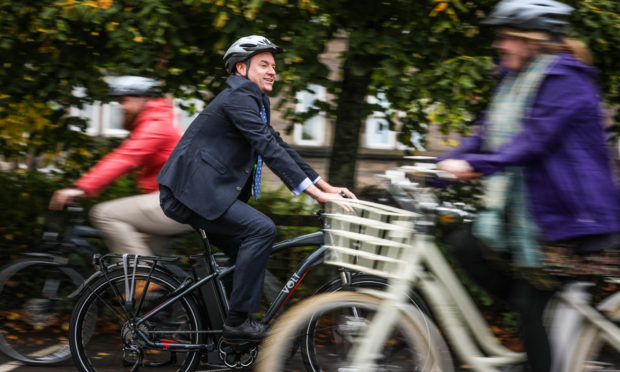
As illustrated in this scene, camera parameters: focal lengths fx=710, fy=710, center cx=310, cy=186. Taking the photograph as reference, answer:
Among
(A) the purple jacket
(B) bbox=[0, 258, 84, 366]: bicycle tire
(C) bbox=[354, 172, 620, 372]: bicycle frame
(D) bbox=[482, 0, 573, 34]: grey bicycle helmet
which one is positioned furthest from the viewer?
(B) bbox=[0, 258, 84, 366]: bicycle tire

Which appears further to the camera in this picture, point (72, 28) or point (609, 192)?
point (72, 28)

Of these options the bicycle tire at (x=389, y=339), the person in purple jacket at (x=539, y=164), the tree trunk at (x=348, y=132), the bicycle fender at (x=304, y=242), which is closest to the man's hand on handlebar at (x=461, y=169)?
the person in purple jacket at (x=539, y=164)

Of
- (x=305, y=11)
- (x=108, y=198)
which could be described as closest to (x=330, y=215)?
(x=305, y=11)

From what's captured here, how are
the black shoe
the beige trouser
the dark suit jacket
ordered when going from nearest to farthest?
the dark suit jacket
the black shoe
the beige trouser

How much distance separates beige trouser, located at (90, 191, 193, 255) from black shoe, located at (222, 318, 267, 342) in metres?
0.68

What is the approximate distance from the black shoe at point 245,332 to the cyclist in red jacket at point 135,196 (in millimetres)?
685

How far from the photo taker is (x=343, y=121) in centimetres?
640

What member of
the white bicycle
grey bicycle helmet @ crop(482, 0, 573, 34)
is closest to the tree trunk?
the white bicycle

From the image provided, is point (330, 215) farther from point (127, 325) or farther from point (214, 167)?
point (127, 325)

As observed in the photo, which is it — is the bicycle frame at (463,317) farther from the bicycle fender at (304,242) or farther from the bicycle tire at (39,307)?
the bicycle tire at (39,307)

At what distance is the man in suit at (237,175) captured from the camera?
12.2ft

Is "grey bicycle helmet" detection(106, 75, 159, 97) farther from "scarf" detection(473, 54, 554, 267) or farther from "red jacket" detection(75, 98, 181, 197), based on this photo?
"scarf" detection(473, 54, 554, 267)

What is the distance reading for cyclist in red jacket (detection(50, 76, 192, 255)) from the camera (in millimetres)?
4137

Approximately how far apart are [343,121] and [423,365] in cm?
372
